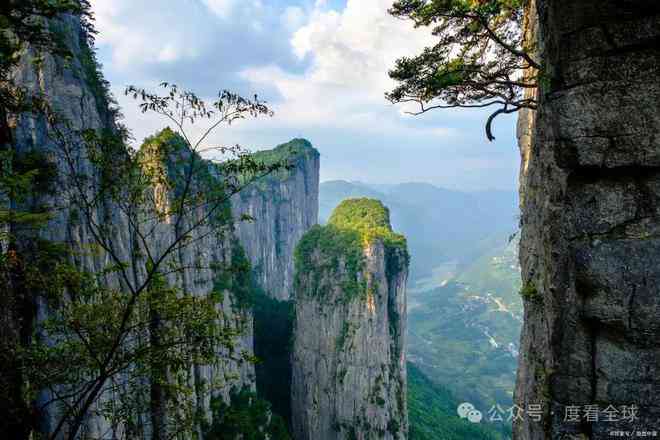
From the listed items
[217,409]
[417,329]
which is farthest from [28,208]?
[417,329]

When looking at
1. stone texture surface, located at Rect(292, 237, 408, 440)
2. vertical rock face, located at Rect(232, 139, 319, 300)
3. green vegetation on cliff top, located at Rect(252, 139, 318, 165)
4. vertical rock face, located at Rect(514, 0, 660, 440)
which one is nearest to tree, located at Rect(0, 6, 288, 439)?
vertical rock face, located at Rect(514, 0, 660, 440)

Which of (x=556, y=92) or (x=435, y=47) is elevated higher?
(x=435, y=47)

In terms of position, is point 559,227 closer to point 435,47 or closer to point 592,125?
point 592,125

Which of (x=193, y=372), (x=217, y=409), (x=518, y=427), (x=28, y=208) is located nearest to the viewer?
(x=518, y=427)

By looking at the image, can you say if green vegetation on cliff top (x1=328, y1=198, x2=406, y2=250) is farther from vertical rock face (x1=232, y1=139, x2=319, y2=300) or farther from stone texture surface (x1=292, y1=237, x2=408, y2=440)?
vertical rock face (x1=232, y1=139, x2=319, y2=300)

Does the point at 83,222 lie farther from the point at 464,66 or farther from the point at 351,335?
the point at 351,335

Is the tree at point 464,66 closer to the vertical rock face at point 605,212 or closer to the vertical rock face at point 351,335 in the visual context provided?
the vertical rock face at point 605,212

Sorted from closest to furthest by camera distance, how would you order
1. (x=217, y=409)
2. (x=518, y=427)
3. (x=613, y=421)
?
(x=613, y=421) → (x=518, y=427) → (x=217, y=409)
